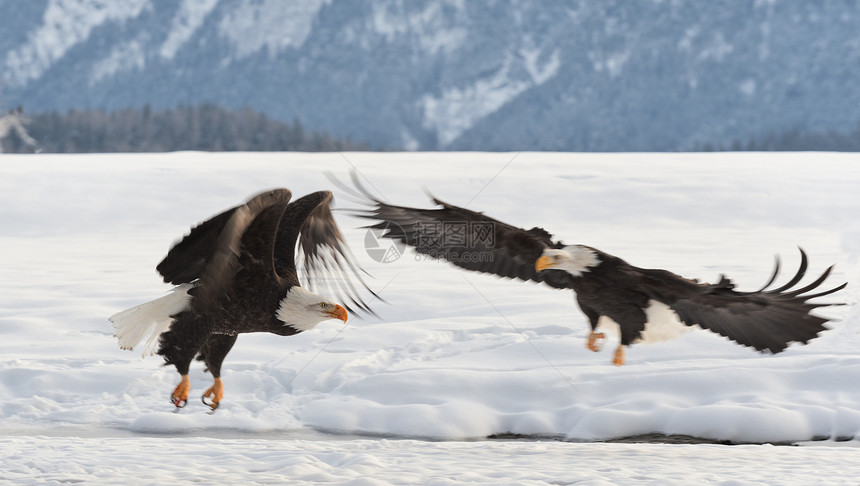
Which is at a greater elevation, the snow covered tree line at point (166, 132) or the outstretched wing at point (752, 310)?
the snow covered tree line at point (166, 132)

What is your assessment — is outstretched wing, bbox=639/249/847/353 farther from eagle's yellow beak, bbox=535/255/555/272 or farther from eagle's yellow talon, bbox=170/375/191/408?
eagle's yellow talon, bbox=170/375/191/408

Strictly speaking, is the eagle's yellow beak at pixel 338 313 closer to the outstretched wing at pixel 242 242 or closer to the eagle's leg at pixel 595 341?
the outstretched wing at pixel 242 242

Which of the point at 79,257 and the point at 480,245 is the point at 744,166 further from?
the point at 480,245

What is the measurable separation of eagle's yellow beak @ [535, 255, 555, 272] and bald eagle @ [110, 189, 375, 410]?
80 cm

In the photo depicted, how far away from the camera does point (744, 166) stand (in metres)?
20.6

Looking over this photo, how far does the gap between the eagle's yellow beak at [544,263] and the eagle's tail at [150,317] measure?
59.6 inches

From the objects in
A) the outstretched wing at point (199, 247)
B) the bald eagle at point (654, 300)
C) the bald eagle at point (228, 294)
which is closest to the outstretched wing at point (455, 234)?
the bald eagle at point (654, 300)

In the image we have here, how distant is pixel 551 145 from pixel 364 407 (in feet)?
294

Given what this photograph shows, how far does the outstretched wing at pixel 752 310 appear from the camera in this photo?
420 cm

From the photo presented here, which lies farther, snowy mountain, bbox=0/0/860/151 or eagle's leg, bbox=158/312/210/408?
snowy mountain, bbox=0/0/860/151

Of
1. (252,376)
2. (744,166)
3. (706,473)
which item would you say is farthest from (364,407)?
(744,166)

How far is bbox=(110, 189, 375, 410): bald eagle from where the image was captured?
3.88 metres

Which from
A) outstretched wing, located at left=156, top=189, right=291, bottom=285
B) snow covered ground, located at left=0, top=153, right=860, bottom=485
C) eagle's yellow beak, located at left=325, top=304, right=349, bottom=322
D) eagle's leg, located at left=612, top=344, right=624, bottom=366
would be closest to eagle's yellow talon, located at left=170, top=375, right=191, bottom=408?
outstretched wing, located at left=156, top=189, right=291, bottom=285

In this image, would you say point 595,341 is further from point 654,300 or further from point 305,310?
point 305,310
